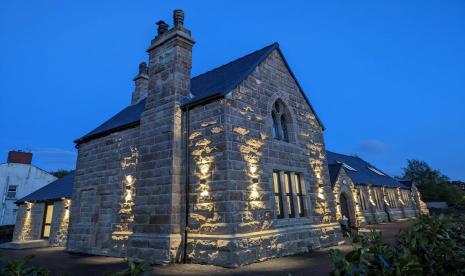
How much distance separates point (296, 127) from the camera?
1187 cm

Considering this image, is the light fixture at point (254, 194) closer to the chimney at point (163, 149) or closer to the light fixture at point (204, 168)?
the light fixture at point (204, 168)

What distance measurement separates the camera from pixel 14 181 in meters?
28.3

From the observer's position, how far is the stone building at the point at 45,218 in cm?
1599

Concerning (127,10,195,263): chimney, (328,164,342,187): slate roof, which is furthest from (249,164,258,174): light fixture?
(328,164,342,187): slate roof

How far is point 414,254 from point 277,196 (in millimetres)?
7238

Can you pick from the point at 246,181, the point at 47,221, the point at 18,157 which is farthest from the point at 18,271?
the point at 18,157

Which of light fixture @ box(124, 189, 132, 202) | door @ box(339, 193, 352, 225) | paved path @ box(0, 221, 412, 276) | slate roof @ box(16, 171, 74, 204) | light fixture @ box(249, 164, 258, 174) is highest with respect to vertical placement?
slate roof @ box(16, 171, 74, 204)

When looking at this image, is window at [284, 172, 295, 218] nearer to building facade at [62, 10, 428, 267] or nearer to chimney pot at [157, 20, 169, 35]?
building facade at [62, 10, 428, 267]

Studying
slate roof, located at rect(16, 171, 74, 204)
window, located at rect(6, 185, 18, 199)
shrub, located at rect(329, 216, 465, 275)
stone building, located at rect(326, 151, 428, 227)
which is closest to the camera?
shrub, located at rect(329, 216, 465, 275)

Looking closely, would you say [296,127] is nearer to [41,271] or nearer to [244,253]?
[244,253]

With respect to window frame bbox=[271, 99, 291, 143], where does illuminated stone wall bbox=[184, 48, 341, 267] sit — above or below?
below

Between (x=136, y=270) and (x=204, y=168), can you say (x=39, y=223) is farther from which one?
(x=136, y=270)

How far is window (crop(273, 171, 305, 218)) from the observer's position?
10086mm

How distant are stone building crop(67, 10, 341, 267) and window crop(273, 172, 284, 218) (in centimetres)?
4
